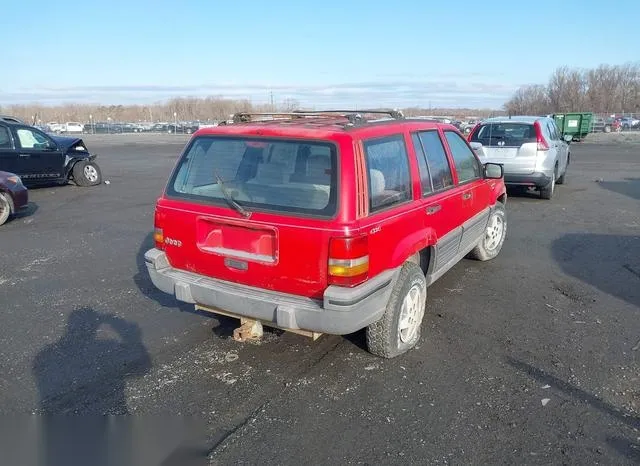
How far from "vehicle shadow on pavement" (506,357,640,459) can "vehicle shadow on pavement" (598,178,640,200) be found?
383 inches

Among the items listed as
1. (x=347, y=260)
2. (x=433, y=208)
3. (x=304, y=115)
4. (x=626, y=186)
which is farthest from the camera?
(x=626, y=186)

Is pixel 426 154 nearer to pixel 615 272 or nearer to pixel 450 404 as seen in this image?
pixel 450 404

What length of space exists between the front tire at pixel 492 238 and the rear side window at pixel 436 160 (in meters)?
1.74

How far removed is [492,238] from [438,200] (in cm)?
247

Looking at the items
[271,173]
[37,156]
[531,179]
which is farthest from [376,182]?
[37,156]

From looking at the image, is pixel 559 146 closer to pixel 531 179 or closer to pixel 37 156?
pixel 531 179

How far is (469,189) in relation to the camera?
5312 mm

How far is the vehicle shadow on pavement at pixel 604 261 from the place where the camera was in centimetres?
568

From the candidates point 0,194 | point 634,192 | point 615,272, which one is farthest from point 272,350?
point 634,192

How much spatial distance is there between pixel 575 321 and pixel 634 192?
9.61m

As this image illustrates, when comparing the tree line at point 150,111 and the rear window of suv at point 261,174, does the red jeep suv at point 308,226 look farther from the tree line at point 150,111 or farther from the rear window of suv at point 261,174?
the tree line at point 150,111

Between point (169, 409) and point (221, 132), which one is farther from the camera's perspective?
point (221, 132)

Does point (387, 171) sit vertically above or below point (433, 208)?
above

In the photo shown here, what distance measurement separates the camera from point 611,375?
376cm
